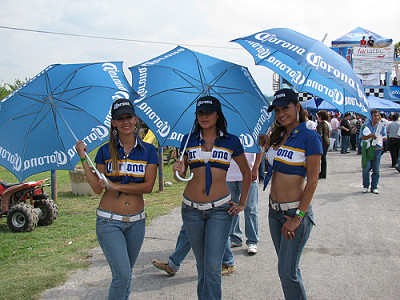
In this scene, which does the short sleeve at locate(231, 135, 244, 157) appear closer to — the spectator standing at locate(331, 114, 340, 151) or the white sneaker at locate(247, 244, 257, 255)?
the white sneaker at locate(247, 244, 257, 255)

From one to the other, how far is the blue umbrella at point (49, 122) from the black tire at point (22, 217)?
3323 millimetres

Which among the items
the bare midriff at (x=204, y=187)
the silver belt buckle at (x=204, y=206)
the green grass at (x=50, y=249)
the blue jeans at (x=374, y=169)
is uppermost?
the bare midriff at (x=204, y=187)

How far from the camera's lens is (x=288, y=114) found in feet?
10.5

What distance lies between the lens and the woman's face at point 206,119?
341 centimetres

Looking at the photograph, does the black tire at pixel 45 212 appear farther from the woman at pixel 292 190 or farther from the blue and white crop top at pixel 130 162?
the woman at pixel 292 190

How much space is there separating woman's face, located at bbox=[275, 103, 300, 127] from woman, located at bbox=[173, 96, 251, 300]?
48cm

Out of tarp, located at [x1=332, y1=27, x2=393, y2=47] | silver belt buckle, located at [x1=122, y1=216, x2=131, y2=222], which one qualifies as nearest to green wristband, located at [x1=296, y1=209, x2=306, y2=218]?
silver belt buckle, located at [x1=122, y1=216, x2=131, y2=222]

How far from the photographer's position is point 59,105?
11.8 ft

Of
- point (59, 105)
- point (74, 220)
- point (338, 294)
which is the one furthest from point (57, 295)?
point (74, 220)

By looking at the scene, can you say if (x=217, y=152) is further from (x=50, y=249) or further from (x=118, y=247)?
(x=50, y=249)

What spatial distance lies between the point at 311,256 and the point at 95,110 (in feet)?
11.2

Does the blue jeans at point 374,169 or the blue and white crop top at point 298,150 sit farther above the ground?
the blue and white crop top at point 298,150

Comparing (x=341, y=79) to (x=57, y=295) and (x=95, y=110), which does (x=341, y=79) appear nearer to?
(x=95, y=110)

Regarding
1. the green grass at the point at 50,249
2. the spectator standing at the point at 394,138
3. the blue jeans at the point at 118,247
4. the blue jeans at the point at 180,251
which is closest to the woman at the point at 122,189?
the blue jeans at the point at 118,247
